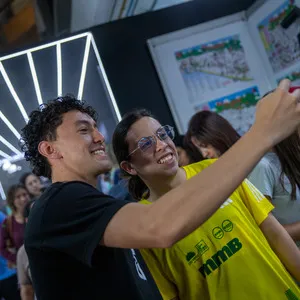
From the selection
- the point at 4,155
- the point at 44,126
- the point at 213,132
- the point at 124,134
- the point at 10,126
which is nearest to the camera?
the point at 44,126

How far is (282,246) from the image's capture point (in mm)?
1516

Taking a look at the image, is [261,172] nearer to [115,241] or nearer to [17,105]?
[115,241]

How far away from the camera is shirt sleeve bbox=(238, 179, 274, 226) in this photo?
1.52 metres

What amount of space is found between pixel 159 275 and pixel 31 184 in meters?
2.73

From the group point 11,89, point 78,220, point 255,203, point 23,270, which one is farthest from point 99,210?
point 11,89

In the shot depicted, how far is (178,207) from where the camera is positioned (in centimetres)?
95

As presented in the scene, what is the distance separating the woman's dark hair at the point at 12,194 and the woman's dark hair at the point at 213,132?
202cm

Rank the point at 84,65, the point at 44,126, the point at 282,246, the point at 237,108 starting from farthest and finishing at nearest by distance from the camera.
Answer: the point at 237,108
the point at 84,65
the point at 282,246
the point at 44,126

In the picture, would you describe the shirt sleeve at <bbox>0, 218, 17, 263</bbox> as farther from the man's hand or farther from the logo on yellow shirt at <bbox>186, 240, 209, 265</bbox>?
the man's hand

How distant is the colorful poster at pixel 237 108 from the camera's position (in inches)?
165

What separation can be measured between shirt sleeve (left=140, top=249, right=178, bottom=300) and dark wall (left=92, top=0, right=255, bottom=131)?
2785 mm

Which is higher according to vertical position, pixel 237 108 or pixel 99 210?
pixel 237 108

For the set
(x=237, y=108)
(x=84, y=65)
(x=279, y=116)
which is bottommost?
(x=279, y=116)

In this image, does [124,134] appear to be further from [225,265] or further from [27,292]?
[27,292]
